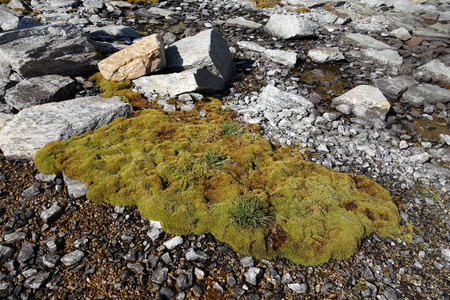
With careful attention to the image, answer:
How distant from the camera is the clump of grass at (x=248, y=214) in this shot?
646cm

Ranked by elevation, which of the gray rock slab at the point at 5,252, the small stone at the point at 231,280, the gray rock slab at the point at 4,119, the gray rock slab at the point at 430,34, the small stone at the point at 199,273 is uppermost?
the gray rock slab at the point at 4,119

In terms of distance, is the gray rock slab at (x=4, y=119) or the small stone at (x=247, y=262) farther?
the gray rock slab at (x=4, y=119)

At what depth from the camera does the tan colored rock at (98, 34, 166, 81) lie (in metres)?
11.5

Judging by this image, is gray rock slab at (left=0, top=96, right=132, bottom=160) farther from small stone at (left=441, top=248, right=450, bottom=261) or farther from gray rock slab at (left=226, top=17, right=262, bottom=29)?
gray rock slab at (left=226, top=17, right=262, bottom=29)

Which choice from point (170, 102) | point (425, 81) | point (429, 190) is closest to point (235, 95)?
point (170, 102)

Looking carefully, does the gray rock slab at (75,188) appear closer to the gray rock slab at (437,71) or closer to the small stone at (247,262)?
the small stone at (247,262)

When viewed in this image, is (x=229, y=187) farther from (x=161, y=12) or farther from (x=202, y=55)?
(x=161, y=12)

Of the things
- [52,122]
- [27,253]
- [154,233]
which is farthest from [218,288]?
[52,122]

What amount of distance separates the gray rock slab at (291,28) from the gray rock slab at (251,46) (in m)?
2.51

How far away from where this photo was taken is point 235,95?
12398mm

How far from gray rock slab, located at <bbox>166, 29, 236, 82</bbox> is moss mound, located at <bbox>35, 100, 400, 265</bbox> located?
12.3 feet

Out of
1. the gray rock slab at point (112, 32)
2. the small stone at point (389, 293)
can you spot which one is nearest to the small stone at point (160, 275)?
the small stone at point (389, 293)

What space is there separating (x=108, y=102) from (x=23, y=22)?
8942 mm

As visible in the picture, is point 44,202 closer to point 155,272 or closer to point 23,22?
point 155,272
